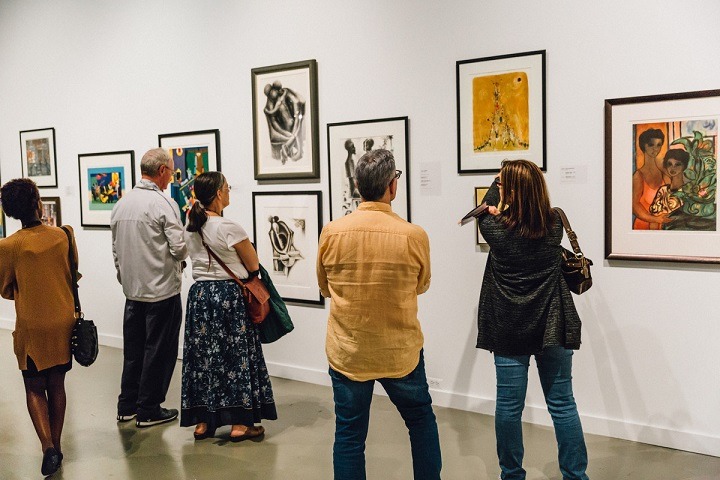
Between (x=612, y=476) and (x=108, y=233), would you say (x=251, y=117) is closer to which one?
(x=108, y=233)

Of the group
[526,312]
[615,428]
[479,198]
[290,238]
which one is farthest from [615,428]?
[290,238]

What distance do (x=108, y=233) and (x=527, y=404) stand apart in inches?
177

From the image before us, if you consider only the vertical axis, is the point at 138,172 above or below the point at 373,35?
below

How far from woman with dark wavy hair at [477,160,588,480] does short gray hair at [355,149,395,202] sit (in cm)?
67

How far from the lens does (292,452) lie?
418 cm

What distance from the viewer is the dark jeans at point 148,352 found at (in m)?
4.67

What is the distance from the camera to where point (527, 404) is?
4.60 meters

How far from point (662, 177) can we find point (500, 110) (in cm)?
108

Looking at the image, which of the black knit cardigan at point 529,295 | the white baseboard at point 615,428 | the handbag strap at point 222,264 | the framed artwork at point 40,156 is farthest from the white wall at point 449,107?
the handbag strap at point 222,264

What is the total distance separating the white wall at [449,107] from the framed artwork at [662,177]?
8 cm

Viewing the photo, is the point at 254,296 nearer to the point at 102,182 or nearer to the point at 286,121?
the point at 286,121

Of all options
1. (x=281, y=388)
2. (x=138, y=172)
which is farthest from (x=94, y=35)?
(x=281, y=388)

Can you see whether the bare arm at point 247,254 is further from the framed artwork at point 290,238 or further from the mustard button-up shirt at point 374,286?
the mustard button-up shirt at point 374,286

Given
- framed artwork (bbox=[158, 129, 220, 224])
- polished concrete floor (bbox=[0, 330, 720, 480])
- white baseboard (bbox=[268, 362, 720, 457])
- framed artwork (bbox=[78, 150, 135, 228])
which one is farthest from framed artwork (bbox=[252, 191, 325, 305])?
framed artwork (bbox=[78, 150, 135, 228])
